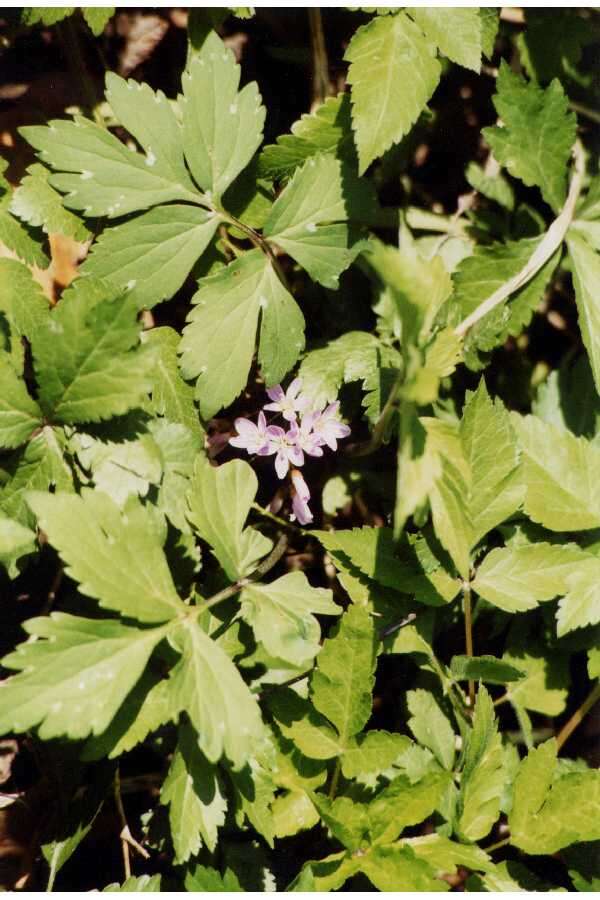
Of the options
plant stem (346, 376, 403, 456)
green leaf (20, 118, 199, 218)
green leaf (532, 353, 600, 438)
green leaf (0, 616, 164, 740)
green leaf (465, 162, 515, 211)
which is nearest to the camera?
green leaf (0, 616, 164, 740)

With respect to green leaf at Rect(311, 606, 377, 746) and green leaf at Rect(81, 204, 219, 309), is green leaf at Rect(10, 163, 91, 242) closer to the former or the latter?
green leaf at Rect(81, 204, 219, 309)

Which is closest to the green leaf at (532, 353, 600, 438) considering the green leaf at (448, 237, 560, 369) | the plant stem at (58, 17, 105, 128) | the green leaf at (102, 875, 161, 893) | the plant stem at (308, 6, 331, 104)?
the green leaf at (448, 237, 560, 369)

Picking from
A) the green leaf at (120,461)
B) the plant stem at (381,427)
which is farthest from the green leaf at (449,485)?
the green leaf at (120,461)

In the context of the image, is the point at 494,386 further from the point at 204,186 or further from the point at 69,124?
the point at 69,124

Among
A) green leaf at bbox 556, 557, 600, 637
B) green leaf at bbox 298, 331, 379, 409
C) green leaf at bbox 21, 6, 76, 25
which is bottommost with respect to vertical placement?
green leaf at bbox 556, 557, 600, 637

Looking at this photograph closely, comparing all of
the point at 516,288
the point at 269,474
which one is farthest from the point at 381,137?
the point at 269,474
